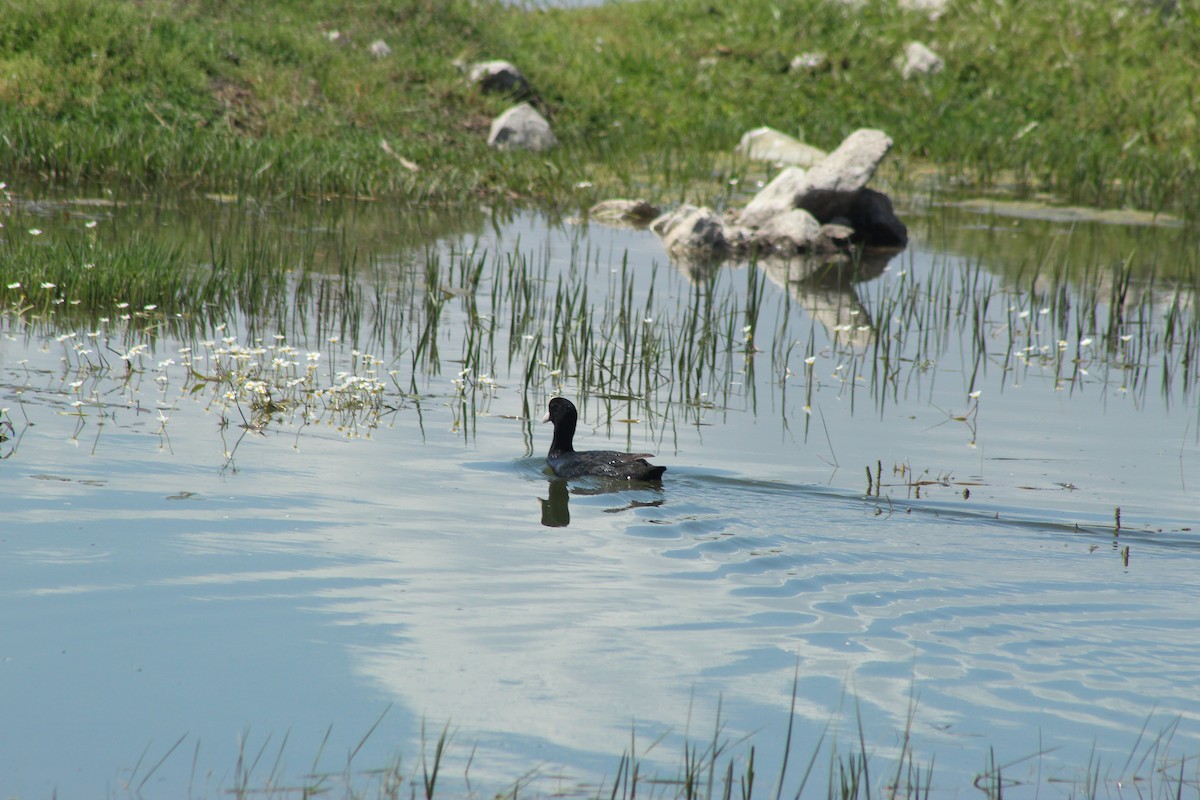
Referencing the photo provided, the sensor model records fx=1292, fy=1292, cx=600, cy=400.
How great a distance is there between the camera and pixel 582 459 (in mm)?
6895

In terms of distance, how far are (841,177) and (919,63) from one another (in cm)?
1211

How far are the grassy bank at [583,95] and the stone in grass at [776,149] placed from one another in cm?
60

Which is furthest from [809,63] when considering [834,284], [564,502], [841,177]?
[564,502]

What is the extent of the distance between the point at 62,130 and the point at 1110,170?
15758 millimetres

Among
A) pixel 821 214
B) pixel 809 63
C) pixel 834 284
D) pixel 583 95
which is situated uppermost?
pixel 809 63

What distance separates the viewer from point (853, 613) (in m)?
5.11

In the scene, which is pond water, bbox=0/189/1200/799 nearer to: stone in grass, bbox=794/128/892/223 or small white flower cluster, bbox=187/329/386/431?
small white flower cluster, bbox=187/329/386/431

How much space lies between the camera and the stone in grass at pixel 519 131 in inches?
843

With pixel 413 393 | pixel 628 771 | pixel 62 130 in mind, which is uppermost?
pixel 62 130

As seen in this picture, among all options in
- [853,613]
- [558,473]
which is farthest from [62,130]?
[853,613]

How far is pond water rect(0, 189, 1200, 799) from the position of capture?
13.0 ft

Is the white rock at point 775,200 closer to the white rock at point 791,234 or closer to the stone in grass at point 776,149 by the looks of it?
the white rock at point 791,234

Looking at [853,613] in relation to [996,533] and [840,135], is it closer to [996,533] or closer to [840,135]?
[996,533]

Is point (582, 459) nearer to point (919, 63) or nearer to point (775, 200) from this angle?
point (775, 200)
